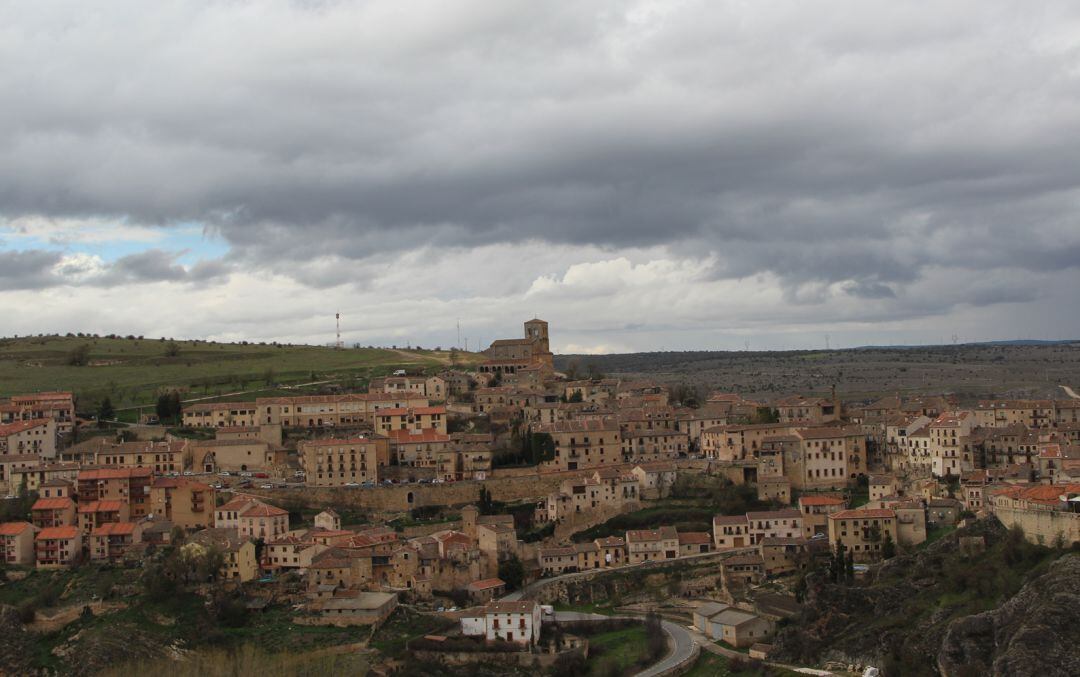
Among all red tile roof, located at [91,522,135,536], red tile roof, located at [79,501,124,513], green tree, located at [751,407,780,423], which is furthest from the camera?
green tree, located at [751,407,780,423]

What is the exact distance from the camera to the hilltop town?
54875 mm

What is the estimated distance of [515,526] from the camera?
70.7 metres

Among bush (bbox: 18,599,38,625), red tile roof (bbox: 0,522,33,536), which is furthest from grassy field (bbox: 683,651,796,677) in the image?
red tile roof (bbox: 0,522,33,536)

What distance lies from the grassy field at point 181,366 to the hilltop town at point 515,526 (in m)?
17.6

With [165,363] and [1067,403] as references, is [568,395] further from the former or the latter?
[165,363]

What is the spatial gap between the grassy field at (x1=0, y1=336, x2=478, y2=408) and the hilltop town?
17608 millimetres

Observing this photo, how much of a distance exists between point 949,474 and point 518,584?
25.8m

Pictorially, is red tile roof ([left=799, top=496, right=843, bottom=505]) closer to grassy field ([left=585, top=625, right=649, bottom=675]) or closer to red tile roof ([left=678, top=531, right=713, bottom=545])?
red tile roof ([left=678, top=531, right=713, bottom=545])

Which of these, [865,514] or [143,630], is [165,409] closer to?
[143,630]

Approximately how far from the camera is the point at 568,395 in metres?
93.3

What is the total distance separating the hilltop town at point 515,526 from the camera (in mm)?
54875

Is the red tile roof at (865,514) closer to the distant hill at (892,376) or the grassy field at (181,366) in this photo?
the distant hill at (892,376)

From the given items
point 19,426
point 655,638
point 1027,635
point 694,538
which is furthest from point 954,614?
point 19,426

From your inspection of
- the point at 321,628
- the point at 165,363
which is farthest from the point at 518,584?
the point at 165,363
